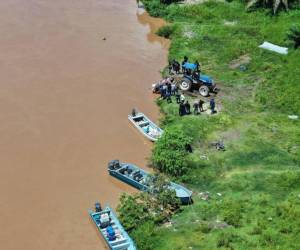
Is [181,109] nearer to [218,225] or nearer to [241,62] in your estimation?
[241,62]

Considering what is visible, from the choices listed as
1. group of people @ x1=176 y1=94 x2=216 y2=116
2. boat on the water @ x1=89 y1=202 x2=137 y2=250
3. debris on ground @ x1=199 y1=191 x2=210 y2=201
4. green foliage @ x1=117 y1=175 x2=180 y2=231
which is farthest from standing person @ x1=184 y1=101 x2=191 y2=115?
boat on the water @ x1=89 y1=202 x2=137 y2=250

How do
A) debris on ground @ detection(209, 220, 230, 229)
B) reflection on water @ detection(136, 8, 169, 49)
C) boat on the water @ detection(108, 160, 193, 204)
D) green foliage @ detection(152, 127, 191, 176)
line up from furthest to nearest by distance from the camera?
reflection on water @ detection(136, 8, 169, 49) → green foliage @ detection(152, 127, 191, 176) → boat on the water @ detection(108, 160, 193, 204) → debris on ground @ detection(209, 220, 230, 229)

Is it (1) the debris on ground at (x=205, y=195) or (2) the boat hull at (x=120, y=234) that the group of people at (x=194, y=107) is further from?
(2) the boat hull at (x=120, y=234)

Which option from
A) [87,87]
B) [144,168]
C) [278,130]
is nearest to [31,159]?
[144,168]

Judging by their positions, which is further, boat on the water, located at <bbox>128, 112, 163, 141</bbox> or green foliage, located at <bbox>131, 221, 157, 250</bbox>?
boat on the water, located at <bbox>128, 112, 163, 141</bbox>

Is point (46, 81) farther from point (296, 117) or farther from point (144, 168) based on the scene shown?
point (296, 117)

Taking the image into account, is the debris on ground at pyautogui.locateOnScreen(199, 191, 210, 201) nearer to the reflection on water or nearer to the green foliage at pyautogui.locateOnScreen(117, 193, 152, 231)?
the green foliage at pyautogui.locateOnScreen(117, 193, 152, 231)
